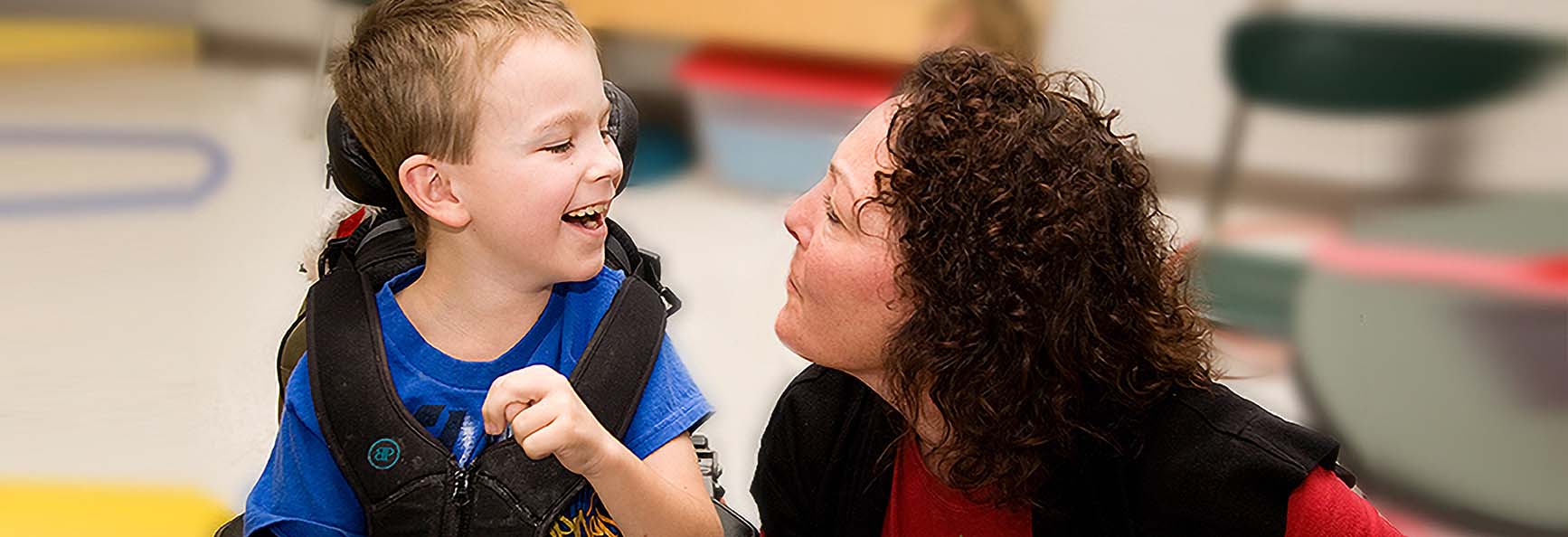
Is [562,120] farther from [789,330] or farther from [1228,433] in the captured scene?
[1228,433]

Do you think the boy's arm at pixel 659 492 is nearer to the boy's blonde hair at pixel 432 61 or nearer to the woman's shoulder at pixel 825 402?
the woman's shoulder at pixel 825 402

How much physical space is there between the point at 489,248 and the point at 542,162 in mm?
89

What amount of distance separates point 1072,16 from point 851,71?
43 cm

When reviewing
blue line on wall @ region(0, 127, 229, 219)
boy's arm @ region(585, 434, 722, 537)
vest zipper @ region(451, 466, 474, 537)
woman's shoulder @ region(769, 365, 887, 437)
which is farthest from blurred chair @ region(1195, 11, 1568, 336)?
blue line on wall @ region(0, 127, 229, 219)

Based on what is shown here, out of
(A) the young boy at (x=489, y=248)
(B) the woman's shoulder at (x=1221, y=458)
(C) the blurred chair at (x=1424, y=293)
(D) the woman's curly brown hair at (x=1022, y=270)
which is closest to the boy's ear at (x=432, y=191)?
(A) the young boy at (x=489, y=248)

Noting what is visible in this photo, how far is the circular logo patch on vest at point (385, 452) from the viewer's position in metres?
1.13

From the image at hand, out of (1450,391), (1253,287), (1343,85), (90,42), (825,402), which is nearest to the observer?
(825,402)

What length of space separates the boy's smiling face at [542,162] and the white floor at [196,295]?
79 centimetres

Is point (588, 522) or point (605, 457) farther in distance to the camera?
point (588, 522)

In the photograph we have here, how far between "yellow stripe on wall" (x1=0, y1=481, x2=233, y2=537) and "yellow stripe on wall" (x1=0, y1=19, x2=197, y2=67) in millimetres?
1972

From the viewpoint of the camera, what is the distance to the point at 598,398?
1136 millimetres

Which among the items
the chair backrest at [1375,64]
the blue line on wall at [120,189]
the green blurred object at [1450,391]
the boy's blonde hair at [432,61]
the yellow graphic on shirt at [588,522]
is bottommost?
the green blurred object at [1450,391]

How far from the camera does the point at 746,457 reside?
1.95 m

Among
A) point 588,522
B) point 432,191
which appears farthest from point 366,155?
point 588,522
